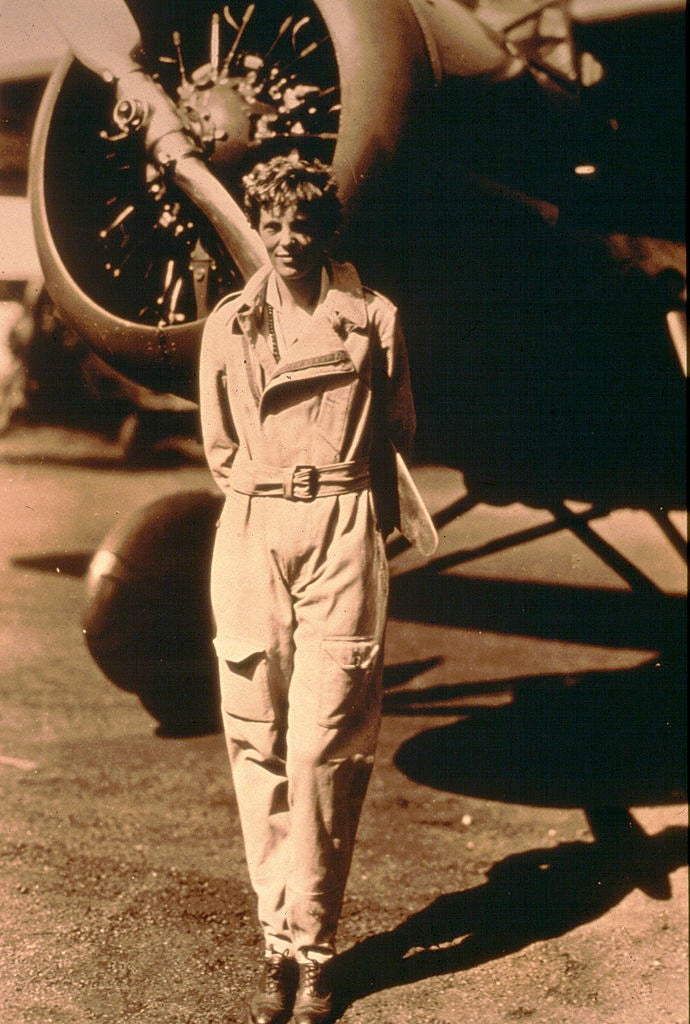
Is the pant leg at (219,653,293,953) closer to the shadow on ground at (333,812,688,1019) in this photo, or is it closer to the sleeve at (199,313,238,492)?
the shadow on ground at (333,812,688,1019)

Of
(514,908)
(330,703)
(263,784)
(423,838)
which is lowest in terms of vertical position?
(423,838)

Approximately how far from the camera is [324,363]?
7.63ft

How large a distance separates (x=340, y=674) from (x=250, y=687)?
22cm

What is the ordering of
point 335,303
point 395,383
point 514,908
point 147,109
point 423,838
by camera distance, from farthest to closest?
1. point 423,838
2. point 514,908
3. point 147,109
4. point 395,383
5. point 335,303

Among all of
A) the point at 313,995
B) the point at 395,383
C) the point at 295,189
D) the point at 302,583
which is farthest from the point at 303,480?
the point at 313,995

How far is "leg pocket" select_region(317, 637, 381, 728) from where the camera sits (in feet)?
7.72

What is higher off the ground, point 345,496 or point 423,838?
point 345,496

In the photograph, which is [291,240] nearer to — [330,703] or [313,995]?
[330,703]

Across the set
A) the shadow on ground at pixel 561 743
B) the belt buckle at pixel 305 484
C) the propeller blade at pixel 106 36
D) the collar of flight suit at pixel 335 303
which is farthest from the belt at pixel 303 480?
the shadow on ground at pixel 561 743

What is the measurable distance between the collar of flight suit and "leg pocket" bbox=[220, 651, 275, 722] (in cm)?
77

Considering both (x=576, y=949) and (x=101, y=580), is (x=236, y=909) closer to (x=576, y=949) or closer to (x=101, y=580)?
(x=576, y=949)

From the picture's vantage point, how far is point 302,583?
2402mm

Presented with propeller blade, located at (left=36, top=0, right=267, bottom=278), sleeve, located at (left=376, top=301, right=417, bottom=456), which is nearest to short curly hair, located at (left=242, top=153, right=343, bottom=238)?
sleeve, located at (left=376, top=301, right=417, bottom=456)

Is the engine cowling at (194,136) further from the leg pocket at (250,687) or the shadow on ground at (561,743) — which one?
the shadow on ground at (561,743)
